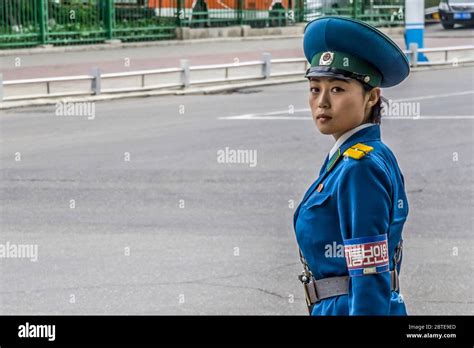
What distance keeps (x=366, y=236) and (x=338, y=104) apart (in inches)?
17.2

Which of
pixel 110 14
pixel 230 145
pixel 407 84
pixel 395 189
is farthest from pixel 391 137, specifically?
pixel 110 14

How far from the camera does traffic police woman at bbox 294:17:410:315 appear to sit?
3189mm

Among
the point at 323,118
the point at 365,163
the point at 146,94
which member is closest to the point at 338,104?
the point at 323,118

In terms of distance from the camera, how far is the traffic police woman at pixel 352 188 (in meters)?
3.19

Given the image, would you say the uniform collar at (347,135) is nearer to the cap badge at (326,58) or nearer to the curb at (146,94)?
the cap badge at (326,58)

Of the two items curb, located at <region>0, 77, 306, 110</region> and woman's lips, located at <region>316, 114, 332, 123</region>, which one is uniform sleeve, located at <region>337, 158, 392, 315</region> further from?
curb, located at <region>0, 77, 306, 110</region>

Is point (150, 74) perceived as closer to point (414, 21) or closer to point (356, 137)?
point (414, 21)

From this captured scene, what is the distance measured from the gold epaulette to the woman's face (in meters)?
0.09

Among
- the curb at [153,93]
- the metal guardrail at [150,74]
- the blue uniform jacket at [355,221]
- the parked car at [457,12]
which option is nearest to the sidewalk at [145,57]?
the metal guardrail at [150,74]

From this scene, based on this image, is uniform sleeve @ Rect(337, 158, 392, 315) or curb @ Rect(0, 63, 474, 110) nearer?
uniform sleeve @ Rect(337, 158, 392, 315)

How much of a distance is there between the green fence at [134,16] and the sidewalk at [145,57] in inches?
33.5

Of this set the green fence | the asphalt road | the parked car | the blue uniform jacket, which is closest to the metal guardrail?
the asphalt road
